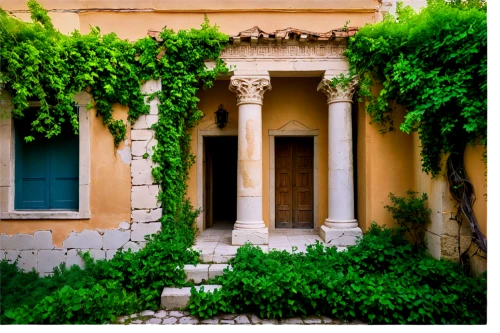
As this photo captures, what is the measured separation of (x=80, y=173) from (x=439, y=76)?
6303 mm

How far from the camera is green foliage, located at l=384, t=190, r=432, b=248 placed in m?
5.14

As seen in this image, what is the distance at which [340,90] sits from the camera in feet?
18.9

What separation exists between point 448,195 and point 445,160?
57 centimetres

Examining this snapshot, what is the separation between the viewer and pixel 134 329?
140 inches

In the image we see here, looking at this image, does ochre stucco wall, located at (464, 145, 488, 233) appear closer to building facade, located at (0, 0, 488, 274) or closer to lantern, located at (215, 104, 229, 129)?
building facade, located at (0, 0, 488, 274)

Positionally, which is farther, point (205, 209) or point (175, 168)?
point (205, 209)

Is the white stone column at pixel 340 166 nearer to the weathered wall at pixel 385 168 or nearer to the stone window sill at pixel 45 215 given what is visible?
the weathered wall at pixel 385 168

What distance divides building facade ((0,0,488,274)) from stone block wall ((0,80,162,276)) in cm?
2

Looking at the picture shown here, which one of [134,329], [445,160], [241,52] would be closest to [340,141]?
[445,160]

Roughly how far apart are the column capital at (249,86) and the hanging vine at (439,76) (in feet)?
5.87

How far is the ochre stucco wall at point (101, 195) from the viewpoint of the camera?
17.1ft

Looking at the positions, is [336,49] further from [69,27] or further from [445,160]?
[69,27]

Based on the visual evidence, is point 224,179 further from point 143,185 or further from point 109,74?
point 109,74

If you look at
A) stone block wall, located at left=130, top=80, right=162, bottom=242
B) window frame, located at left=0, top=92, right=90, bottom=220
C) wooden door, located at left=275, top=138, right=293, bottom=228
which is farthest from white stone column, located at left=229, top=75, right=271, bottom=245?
window frame, located at left=0, top=92, right=90, bottom=220
